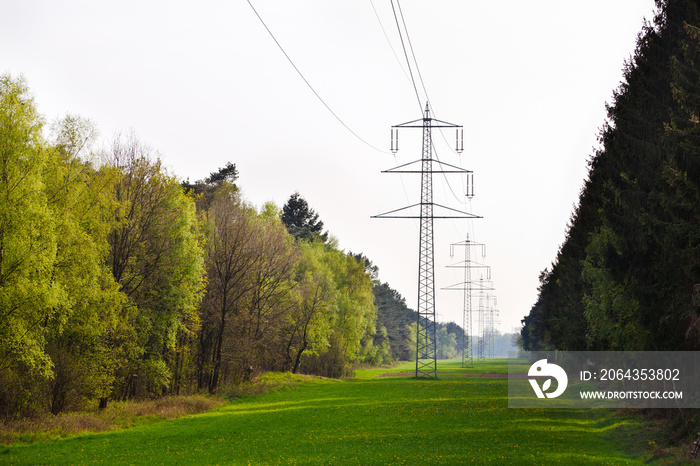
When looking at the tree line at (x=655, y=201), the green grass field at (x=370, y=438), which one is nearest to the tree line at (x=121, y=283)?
the green grass field at (x=370, y=438)

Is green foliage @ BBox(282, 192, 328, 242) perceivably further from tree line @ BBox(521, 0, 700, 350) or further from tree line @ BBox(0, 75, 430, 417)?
tree line @ BBox(521, 0, 700, 350)

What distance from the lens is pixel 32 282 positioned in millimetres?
28828

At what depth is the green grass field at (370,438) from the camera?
22.7 meters

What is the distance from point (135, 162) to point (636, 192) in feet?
107

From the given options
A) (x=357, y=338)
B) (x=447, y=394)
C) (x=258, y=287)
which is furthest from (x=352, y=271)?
(x=447, y=394)

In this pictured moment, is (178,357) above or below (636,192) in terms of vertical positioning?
below

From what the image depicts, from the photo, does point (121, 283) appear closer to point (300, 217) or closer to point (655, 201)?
point (655, 201)

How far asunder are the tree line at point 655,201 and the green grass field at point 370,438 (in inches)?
195

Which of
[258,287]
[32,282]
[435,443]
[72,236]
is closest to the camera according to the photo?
[435,443]

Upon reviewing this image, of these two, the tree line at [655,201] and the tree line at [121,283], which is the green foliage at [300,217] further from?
the tree line at [655,201]

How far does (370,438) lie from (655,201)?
51.4 ft

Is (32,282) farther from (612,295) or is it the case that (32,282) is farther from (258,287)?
(258,287)

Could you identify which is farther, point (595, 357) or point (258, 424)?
point (595, 357)

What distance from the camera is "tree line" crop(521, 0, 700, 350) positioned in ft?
62.2
